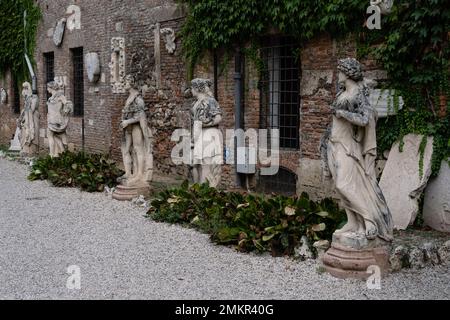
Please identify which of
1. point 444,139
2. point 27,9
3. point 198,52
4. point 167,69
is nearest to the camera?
point 444,139

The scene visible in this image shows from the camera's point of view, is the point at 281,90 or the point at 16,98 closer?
the point at 281,90

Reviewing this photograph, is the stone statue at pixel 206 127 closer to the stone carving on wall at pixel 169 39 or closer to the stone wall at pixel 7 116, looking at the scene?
the stone carving on wall at pixel 169 39

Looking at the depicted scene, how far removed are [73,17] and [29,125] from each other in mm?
3498

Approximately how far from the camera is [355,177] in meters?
5.53

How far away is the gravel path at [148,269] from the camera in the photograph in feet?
16.8

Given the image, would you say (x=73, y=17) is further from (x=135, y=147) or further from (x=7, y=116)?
(x=135, y=147)

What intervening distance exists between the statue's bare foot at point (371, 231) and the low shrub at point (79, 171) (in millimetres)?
6501

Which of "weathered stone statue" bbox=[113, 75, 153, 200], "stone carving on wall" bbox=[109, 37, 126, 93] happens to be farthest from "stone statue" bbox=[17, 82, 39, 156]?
"weathered stone statue" bbox=[113, 75, 153, 200]

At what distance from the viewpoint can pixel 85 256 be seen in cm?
640

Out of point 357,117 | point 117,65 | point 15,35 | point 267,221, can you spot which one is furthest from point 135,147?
point 15,35

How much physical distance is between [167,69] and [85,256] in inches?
271

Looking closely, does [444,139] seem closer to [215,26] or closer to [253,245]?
[253,245]

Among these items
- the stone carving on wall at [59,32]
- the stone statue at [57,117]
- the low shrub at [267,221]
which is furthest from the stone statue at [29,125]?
the low shrub at [267,221]
